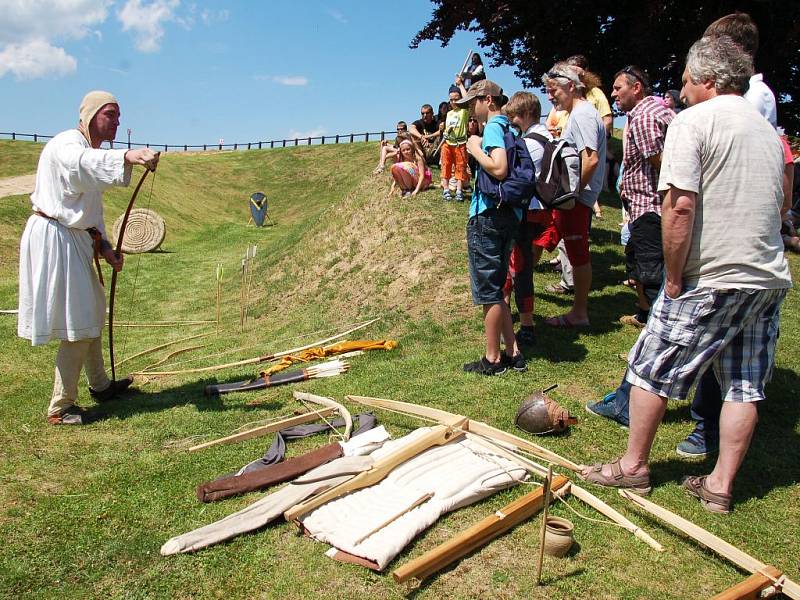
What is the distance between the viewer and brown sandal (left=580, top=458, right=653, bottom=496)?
3.42 metres

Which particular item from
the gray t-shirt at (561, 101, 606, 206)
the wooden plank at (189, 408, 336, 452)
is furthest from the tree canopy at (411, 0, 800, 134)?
the wooden plank at (189, 408, 336, 452)

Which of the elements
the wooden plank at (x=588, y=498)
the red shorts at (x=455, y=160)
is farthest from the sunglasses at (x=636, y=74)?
the red shorts at (x=455, y=160)

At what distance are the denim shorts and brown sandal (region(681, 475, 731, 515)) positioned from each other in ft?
6.06

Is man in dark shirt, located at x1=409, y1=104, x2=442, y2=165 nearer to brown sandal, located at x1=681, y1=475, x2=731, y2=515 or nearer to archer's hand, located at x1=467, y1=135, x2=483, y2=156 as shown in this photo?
archer's hand, located at x1=467, y1=135, x2=483, y2=156

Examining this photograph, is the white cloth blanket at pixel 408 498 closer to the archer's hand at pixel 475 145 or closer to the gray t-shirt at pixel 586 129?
the archer's hand at pixel 475 145

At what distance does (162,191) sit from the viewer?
22.7 m

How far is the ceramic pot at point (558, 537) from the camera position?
2.89 meters

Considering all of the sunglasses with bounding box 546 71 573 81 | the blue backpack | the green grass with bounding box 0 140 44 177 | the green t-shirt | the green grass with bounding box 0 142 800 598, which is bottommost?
the green grass with bounding box 0 142 800 598

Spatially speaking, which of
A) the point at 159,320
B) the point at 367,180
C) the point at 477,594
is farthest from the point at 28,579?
the point at 367,180

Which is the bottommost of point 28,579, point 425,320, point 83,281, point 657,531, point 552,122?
point 28,579

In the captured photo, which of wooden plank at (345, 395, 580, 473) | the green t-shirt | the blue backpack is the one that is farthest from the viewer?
the green t-shirt

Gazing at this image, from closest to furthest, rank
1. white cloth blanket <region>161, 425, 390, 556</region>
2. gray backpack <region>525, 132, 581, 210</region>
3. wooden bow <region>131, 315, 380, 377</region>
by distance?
white cloth blanket <region>161, 425, 390, 556</region>, gray backpack <region>525, 132, 581, 210</region>, wooden bow <region>131, 315, 380, 377</region>

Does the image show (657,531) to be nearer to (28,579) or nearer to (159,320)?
(28,579)

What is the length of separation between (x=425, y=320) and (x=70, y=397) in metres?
3.44
